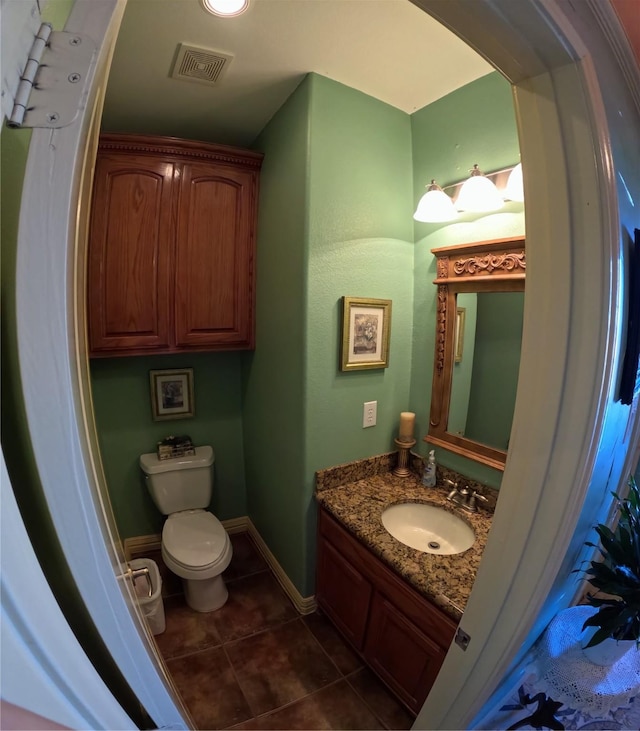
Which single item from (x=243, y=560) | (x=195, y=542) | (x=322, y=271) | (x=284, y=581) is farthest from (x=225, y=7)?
(x=243, y=560)

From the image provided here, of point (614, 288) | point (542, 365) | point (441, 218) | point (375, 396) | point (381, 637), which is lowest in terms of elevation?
point (381, 637)

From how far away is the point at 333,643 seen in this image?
168cm

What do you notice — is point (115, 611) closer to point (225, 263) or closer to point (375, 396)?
point (375, 396)

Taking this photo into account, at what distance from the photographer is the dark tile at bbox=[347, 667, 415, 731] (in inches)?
53.2

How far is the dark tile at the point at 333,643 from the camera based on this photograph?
5.20 ft

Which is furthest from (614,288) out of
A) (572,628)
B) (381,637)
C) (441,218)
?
(381,637)

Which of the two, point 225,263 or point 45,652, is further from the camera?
point 225,263

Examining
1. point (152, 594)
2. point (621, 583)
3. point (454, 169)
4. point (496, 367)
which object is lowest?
point (152, 594)

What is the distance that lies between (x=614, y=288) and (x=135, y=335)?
6.61 ft

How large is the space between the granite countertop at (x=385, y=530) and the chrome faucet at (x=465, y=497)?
24mm

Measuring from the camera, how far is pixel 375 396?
181 cm

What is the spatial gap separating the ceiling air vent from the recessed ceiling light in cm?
19

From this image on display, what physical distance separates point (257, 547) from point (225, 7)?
9.06ft

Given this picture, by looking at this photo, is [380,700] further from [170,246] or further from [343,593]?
[170,246]
